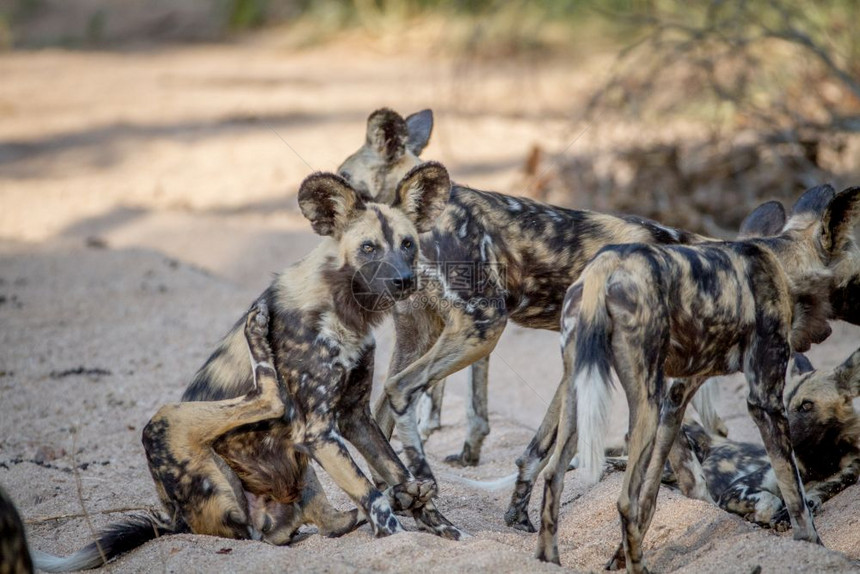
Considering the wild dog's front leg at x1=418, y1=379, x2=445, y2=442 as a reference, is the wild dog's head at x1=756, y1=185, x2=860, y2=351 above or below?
above

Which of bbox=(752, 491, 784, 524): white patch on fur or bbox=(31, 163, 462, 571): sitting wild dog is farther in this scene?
bbox=(752, 491, 784, 524): white patch on fur

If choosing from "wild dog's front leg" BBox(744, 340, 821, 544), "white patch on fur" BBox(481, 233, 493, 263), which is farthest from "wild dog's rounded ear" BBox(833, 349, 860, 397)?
"white patch on fur" BBox(481, 233, 493, 263)

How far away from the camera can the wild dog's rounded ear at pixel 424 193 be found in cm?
332

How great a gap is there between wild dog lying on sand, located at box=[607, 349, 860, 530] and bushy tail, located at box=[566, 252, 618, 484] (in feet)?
3.59

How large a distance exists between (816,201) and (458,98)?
4.11m

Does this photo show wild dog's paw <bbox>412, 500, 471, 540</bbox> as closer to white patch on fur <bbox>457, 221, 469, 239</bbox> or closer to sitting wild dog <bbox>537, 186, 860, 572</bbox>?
sitting wild dog <bbox>537, 186, 860, 572</bbox>

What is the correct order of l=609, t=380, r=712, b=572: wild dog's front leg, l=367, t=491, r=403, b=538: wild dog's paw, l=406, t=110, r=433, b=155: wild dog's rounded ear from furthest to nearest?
1. l=406, t=110, r=433, b=155: wild dog's rounded ear
2. l=367, t=491, r=403, b=538: wild dog's paw
3. l=609, t=380, r=712, b=572: wild dog's front leg

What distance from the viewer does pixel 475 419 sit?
4.24 metres

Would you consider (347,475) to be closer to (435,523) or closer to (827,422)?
(435,523)

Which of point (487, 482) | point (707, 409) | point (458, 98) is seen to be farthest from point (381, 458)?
point (458, 98)

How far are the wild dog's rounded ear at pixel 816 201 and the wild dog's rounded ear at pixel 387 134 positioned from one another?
1573 millimetres

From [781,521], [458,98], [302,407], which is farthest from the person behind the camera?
[458,98]

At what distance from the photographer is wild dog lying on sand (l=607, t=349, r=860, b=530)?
11.4 ft

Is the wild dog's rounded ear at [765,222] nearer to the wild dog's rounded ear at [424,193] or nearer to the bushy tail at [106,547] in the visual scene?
the wild dog's rounded ear at [424,193]
